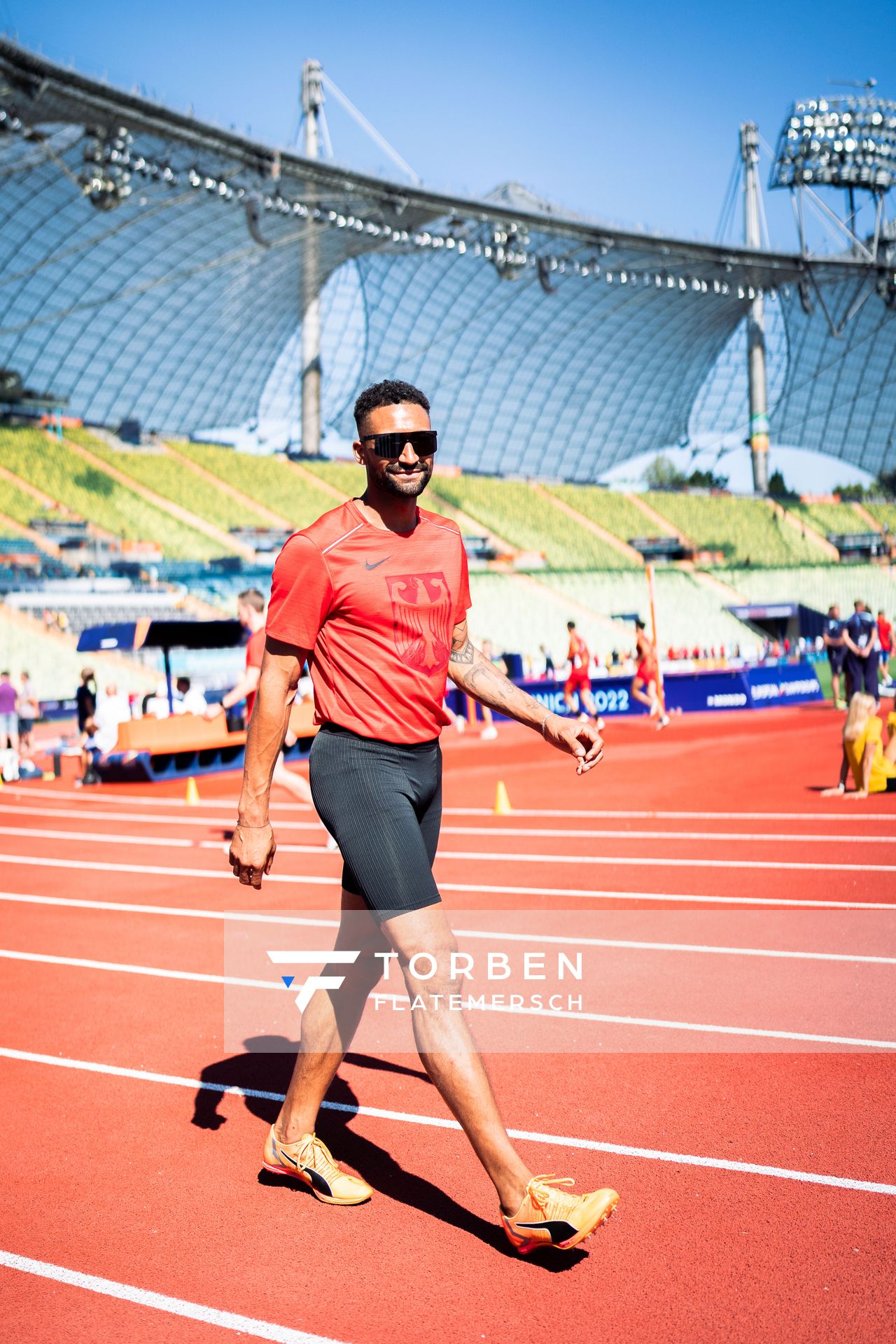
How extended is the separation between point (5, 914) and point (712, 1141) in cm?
614

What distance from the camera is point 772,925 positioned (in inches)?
285

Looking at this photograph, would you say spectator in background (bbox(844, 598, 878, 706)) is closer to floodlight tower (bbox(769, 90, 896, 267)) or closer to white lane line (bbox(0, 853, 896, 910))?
white lane line (bbox(0, 853, 896, 910))

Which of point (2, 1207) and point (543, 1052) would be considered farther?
point (543, 1052)

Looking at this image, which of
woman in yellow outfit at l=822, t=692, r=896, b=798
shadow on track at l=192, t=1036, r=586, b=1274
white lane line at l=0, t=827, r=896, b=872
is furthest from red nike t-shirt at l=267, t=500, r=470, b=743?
woman in yellow outfit at l=822, t=692, r=896, b=798

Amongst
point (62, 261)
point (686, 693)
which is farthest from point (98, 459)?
point (686, 693)

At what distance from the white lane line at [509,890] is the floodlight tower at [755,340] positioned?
2455 inches

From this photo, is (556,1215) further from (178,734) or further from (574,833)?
(178,734)

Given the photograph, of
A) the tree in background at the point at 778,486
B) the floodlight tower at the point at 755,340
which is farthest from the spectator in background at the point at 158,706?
the tree in background at the point at 778,486

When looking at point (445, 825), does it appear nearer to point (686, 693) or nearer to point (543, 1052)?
point (543, 1052)

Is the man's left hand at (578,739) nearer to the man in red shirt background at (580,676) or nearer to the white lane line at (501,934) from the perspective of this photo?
the white lane line at (501,934)

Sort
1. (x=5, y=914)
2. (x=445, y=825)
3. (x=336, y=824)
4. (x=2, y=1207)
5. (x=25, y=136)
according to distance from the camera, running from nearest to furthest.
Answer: (x=336, y=824) → (x=2, y=1207) → (x=5, y=914) → (x=445, y=825) → (x=25, y=136)

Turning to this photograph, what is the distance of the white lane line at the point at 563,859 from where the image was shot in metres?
9.03

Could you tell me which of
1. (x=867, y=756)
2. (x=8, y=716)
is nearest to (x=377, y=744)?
(x=867, y=756)

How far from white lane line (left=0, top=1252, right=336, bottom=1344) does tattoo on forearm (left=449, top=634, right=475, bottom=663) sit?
2.02 metres
